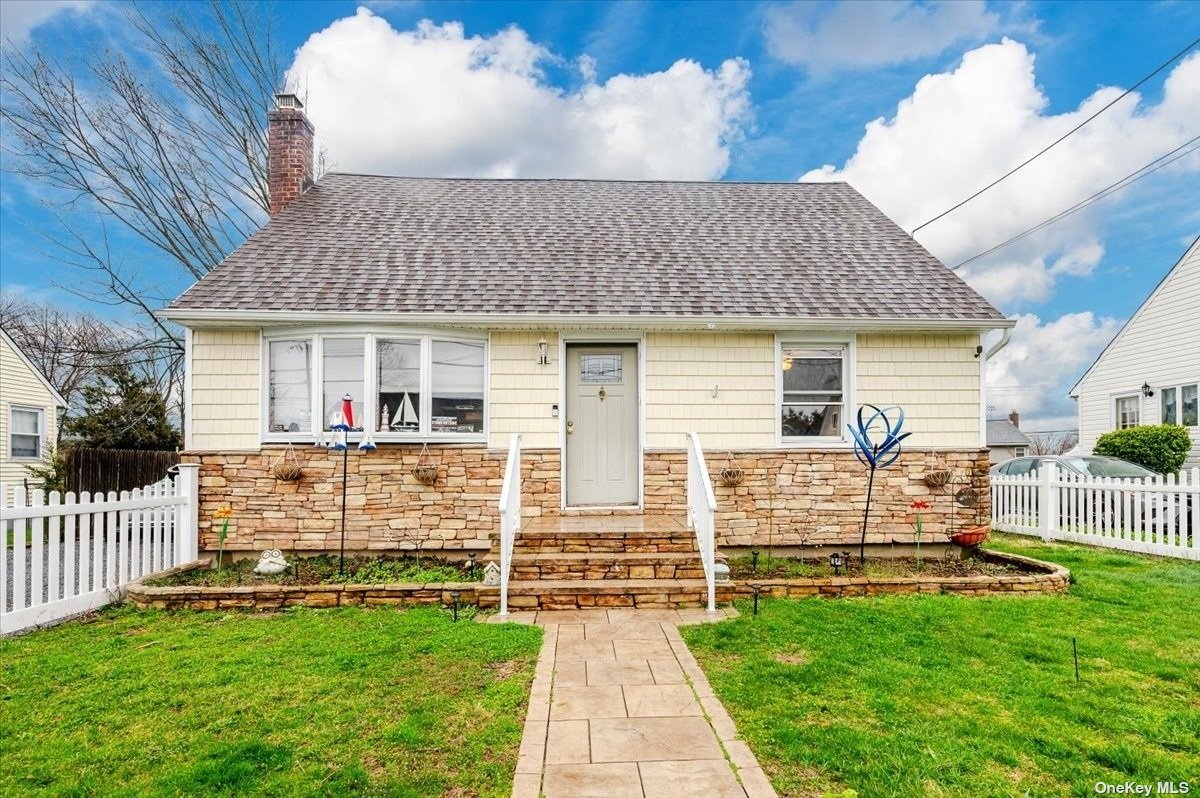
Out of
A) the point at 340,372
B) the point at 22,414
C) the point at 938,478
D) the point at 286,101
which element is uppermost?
the point at 286,101

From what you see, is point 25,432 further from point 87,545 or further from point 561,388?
point 561,388

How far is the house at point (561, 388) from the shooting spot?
7.47 m

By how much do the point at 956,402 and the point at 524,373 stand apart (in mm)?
5668

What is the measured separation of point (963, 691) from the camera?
372 centimetres

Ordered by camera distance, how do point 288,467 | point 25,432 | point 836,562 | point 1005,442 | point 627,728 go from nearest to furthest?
point 627,728 < point 836,562 < point 288,467 < point 25,432 < point 1005,442

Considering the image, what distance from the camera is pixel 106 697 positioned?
3.77m

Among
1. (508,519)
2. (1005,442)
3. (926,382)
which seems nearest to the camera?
(508,519)

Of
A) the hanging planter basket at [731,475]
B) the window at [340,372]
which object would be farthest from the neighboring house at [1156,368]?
the window at [340,372]

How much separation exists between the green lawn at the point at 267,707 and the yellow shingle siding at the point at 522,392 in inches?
111

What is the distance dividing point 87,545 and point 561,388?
16.5ft

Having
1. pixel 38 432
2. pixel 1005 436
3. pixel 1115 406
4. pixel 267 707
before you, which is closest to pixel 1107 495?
pixel 1115 406

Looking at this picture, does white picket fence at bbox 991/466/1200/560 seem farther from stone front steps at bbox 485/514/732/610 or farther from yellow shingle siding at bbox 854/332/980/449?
stone front steps at bbox 485/514/732/610

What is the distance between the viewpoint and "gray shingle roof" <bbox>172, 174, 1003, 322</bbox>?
304 inches

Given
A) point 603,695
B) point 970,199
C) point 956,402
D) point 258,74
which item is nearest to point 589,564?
point 603,695
